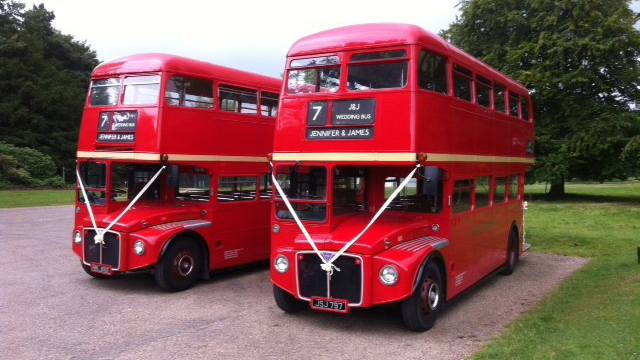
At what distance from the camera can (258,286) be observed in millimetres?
9727

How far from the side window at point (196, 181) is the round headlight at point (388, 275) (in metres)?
4.76

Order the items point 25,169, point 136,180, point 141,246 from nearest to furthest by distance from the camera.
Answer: point 141,246
point 136,180
point 25,169

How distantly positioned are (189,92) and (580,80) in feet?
72.2

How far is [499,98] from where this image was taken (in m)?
10.3

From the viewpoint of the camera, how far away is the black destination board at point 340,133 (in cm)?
705

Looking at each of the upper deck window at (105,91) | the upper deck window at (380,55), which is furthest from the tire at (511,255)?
the upper deck window at (105,91)

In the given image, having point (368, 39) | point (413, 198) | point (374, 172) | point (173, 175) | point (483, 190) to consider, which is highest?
point (368, 39)

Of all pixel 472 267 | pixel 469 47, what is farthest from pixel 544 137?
pixel 472 267

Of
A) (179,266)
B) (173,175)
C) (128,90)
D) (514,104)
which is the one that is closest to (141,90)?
(128,90)

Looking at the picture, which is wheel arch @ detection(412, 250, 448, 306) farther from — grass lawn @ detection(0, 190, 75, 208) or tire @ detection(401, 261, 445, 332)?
grass lawn @ detection(0, 190, 75, 208)

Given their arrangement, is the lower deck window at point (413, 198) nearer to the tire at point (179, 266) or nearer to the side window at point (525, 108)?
the tire at point (179, 266)

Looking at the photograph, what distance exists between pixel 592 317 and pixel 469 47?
26461 millimetres

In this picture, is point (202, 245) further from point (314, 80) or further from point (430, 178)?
point (430, 178)

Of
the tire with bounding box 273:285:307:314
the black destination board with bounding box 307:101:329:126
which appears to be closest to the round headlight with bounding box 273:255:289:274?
the tire with bounding box 273:285:307:314
